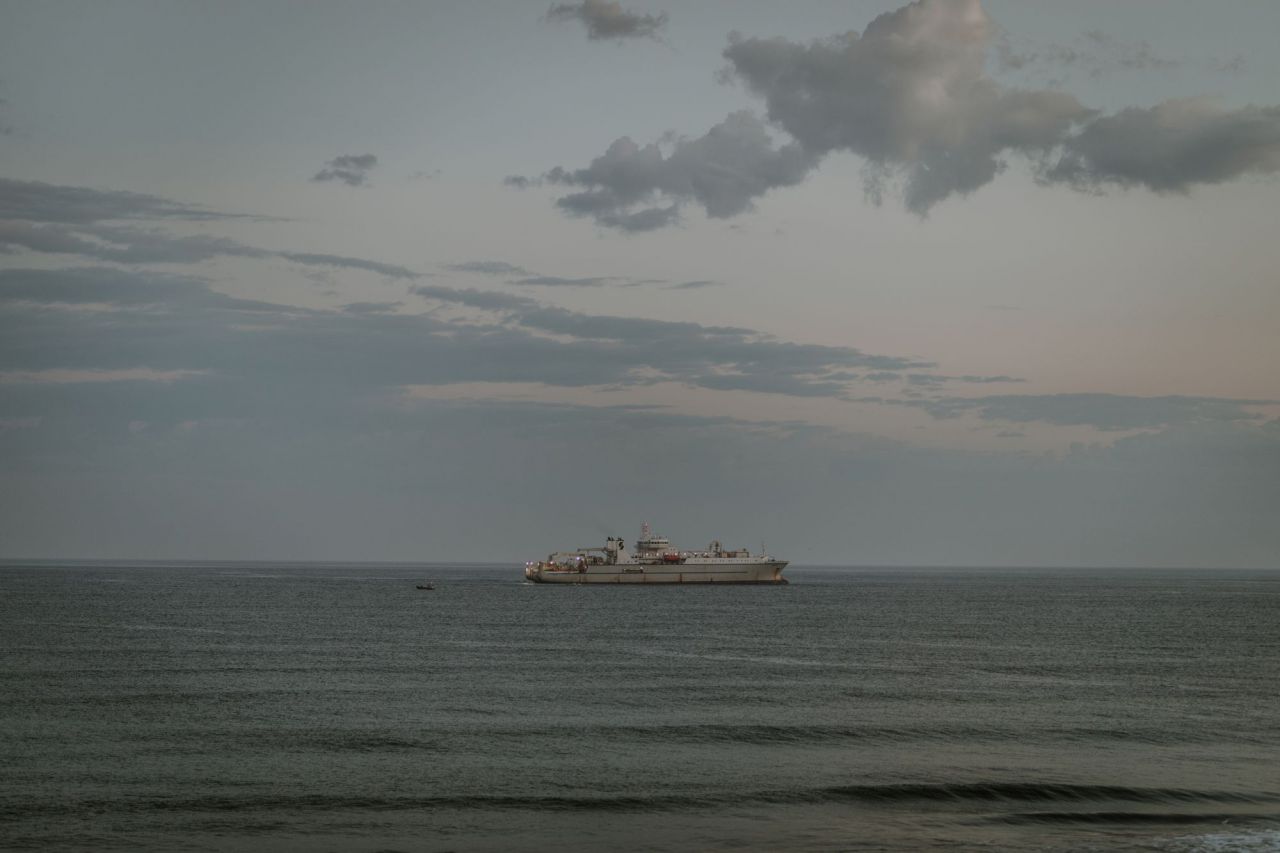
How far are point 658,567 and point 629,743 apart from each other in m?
147

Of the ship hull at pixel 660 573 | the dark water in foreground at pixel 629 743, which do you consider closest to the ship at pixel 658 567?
the ship hull at pixel 660 573

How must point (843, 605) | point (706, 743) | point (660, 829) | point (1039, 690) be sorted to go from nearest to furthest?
point (660, 829), point (706, 743), point (1039, 690), point (843, 605)

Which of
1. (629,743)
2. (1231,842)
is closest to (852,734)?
(629,743)

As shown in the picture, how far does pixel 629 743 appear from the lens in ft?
153

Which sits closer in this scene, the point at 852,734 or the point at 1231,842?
the point at 1231,842

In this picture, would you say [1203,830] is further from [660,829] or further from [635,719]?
[635,719]

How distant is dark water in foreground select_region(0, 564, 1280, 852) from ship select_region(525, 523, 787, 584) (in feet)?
317

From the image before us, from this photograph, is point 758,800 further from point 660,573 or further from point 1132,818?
point 660,573

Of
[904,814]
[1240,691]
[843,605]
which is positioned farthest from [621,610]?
[904,814]

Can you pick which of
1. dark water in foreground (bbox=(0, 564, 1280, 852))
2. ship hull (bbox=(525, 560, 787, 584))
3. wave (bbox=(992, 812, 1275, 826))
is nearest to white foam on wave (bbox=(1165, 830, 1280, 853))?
dark water in foreground (bbox=(0, 564, 1280, 852))

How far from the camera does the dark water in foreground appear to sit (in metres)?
34.4

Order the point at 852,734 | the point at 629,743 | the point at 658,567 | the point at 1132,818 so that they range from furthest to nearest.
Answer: the point at 658,567, the point at 852,734, the point at 629,743, the point at 1132,818

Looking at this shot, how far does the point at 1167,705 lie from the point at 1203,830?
27128mm

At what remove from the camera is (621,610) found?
13475 centimetres
